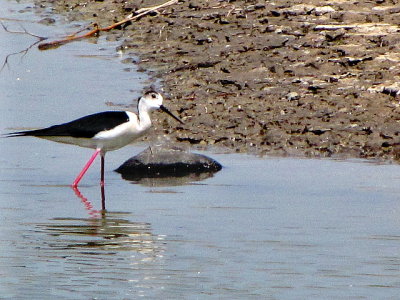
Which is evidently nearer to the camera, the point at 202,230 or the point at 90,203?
the point at 202,230

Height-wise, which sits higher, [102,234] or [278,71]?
[278,71]

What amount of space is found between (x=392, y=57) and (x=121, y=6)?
567 cm

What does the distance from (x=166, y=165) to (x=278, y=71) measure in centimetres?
338

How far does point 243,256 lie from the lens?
23.4ft

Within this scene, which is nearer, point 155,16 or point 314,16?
point 314,16

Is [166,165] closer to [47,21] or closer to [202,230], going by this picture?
[202,230]

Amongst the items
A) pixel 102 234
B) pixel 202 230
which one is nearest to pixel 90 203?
pixel 102 234

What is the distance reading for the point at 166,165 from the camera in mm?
9938

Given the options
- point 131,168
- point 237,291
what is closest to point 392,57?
point 131,168

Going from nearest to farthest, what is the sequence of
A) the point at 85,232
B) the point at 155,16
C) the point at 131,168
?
the point at 85,232, the point at 131,168, the point at 155,16

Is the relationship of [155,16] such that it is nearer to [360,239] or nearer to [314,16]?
[314,16]

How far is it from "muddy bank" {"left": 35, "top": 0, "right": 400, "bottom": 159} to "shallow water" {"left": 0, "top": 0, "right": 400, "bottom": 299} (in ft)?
2.25

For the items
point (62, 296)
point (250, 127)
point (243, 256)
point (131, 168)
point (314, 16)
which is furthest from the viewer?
point (314, 16)

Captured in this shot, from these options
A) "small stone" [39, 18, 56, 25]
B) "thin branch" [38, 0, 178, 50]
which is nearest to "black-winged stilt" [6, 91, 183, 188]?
"thin branch" [38, 0, 178, 50]
